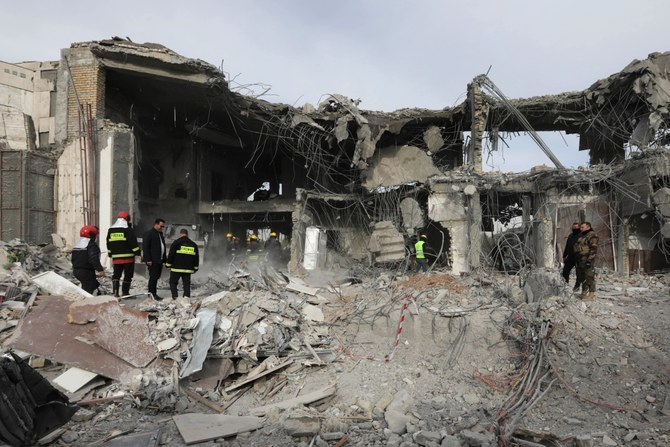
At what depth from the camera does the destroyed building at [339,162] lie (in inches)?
427

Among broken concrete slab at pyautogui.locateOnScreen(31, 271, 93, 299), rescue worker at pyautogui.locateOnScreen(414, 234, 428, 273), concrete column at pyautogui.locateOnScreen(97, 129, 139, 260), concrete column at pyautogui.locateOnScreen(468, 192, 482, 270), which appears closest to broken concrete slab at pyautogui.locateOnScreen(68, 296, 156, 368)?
broken concrete slab at pyautogui.locateOnScreen(31, 271, 93, 299)

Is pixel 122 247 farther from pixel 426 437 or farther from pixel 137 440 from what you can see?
pixel 426 437

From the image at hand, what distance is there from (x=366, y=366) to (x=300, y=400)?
134 centimetres

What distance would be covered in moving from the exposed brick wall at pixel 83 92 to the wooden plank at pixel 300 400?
361 inches

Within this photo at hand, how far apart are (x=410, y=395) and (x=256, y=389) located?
217cm

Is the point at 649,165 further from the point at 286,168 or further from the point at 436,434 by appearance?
the point at 286,168

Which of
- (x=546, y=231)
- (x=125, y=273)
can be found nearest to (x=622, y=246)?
(x=546, y=231)

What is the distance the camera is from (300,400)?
567 cm

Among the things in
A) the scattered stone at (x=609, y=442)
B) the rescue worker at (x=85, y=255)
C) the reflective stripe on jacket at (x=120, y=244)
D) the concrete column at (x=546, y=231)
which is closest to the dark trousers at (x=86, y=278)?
the rescue worker at (x=85, y=255)

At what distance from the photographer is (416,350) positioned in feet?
23.4

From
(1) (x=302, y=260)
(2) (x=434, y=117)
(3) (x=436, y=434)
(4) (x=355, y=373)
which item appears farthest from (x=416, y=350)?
(2) (x=434, y=117)

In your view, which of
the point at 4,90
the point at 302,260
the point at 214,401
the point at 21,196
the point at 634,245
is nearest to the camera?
the point at 214,401

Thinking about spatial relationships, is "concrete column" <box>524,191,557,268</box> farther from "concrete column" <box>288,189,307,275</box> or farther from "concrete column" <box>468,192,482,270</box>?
"concrete column" <box>288,189,307,275</box>

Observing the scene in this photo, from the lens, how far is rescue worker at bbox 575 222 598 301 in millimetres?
7586
